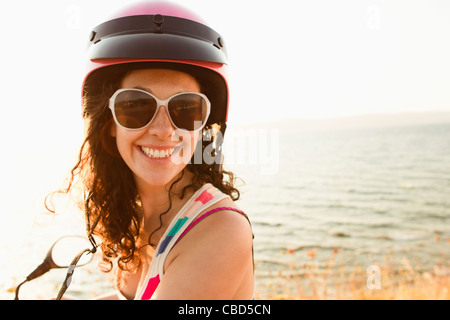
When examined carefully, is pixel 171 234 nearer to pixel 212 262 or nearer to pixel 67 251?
pixel 212 262

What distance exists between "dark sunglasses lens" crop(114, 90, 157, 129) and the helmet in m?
0.15

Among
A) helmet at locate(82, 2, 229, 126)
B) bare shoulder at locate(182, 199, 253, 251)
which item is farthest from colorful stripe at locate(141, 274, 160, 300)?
helmet at locate(82, 2, 229, 126)

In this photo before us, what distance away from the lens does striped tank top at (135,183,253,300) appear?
5.92 ft

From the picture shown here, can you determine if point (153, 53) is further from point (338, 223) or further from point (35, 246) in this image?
point (338, 223)

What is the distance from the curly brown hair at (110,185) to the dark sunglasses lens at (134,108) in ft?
0.83

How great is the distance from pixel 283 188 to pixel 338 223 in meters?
10.3

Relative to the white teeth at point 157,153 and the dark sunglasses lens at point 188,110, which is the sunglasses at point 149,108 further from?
the white teeth at point 157,153

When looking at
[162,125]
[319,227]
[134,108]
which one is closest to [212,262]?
[162,125]

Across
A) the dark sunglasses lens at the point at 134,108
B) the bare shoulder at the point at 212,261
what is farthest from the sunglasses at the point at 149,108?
the bare shoulder at the point at 212,261

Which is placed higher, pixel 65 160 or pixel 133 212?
pixel 65 160

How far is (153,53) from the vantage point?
188 centimetres

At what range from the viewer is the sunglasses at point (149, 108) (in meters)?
1.90

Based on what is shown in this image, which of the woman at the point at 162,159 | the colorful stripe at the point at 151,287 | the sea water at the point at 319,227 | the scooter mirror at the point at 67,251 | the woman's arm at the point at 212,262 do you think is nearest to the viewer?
the woman's arm at the point at 212,262
